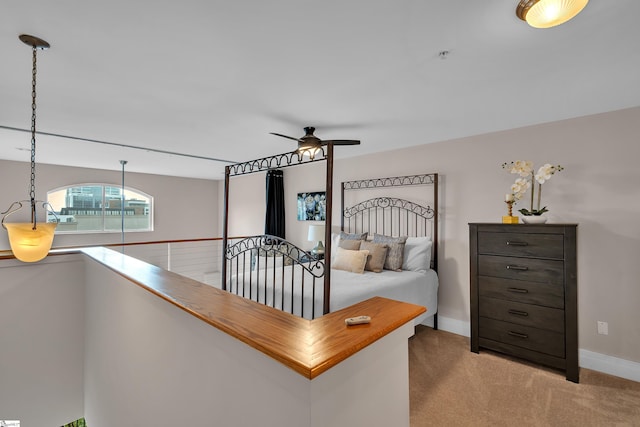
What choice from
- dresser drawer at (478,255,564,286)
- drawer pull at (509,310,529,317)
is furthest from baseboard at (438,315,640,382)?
dresser drawer at (478,255,564,286)

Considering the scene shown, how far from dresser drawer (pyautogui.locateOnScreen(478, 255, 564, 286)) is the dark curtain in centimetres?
356

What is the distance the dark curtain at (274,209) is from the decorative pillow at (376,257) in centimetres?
247

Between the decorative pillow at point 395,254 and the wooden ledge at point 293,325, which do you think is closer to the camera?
the wooden ledge at point 293,325

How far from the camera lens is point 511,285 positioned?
2.70 m

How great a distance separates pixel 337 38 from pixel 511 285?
8.41 ft

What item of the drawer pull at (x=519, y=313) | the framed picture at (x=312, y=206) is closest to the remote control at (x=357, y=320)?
the drawer pull at (x=519, y=313)

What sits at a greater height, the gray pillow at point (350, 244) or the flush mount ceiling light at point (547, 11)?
the flush mount ceiling light at point (547, 11)

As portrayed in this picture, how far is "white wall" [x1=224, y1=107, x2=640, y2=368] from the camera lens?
98.0 inches

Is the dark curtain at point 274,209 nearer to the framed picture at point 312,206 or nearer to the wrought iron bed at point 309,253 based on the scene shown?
the framed picture at point 312,206

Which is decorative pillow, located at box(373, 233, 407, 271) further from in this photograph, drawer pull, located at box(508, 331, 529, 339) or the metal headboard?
drawer pull, located at box(508, 331, 529, 339)

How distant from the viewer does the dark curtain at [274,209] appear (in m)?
5.52

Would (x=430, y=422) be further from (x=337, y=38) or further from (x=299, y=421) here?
(x=337, y=38)

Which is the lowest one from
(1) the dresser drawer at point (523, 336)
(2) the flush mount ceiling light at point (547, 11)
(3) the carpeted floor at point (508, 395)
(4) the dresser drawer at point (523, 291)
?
(3) the carpeted floor at point (508, 395)

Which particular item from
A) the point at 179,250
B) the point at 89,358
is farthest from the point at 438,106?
the point at 179,250
